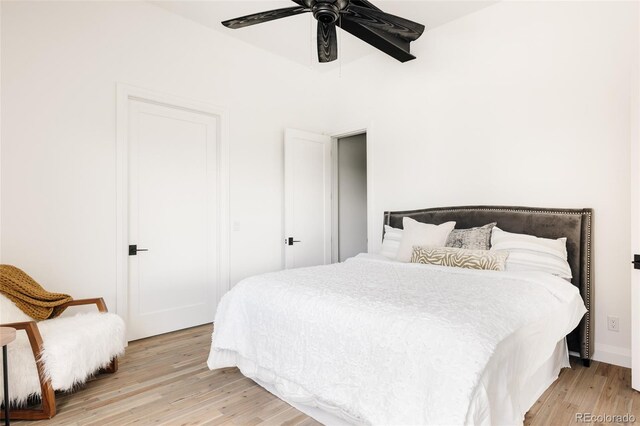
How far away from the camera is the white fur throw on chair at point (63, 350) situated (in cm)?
194

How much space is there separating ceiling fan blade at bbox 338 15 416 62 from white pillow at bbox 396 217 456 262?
1556mm

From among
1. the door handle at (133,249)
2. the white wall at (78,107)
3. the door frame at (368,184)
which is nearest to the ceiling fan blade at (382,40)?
the door frame at (368,184)

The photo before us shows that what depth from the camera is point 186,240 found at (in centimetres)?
354

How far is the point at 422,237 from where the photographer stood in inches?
122

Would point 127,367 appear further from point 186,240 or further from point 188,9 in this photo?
point 188,9

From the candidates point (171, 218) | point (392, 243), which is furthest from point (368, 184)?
point (171, 218)

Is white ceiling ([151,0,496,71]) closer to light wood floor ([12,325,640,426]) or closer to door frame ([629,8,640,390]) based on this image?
door frame ([629,8,640,390])

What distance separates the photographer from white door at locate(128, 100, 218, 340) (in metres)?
3.22

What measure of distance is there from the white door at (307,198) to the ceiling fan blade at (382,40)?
4.52 feet

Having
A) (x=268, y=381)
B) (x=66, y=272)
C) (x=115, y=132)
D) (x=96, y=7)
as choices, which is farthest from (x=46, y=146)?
(x=268, y=381)

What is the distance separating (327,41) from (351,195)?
9.72ft

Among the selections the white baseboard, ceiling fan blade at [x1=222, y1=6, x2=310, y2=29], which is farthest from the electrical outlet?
ceiling fan blade at [x1=222, y1=6, x2=310, y2=29]

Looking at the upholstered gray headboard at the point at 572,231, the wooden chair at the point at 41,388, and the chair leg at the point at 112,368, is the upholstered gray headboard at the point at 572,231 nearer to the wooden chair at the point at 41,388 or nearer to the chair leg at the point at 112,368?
the chair leg at the point at 112,368

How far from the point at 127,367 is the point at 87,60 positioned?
2.43 meters
